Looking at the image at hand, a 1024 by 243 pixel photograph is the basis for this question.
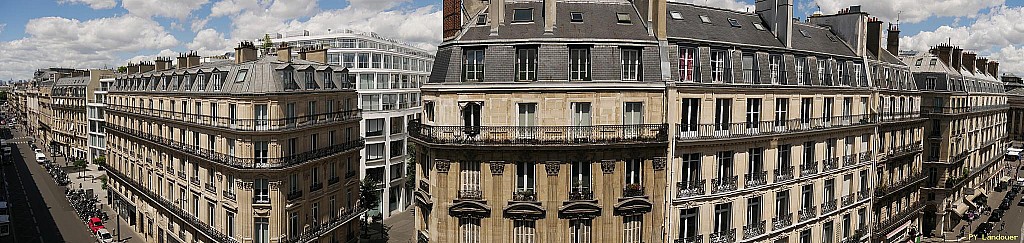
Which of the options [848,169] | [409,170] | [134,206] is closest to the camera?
[848,169]

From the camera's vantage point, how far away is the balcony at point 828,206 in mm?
34597

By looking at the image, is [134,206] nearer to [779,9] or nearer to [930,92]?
[779,9]

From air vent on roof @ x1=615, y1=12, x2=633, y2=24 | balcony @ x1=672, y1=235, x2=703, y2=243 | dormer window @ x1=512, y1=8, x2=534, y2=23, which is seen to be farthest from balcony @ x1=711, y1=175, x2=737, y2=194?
dormer window @ x1=512, y1=8, x2=534, y2=23

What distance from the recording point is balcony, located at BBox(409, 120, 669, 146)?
82.3 ft

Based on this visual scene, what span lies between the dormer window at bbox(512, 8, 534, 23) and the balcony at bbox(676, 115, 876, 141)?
8.13 meters

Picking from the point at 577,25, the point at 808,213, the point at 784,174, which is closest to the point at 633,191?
the point at 577,25

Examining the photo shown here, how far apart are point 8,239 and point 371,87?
3381cm

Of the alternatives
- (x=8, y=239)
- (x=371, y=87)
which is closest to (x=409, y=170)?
(x=371, y=87)

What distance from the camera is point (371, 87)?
58.4m

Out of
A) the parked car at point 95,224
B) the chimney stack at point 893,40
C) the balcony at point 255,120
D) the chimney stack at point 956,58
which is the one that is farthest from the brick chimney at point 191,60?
the chimney stack at point 956,58

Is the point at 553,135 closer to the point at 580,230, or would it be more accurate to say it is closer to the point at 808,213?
the point at 580,230

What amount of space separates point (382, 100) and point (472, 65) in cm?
3465

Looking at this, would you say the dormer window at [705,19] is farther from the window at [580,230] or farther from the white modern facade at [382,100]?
the white modern facade at [382,100]

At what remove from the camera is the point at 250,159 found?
3650 centimetres
